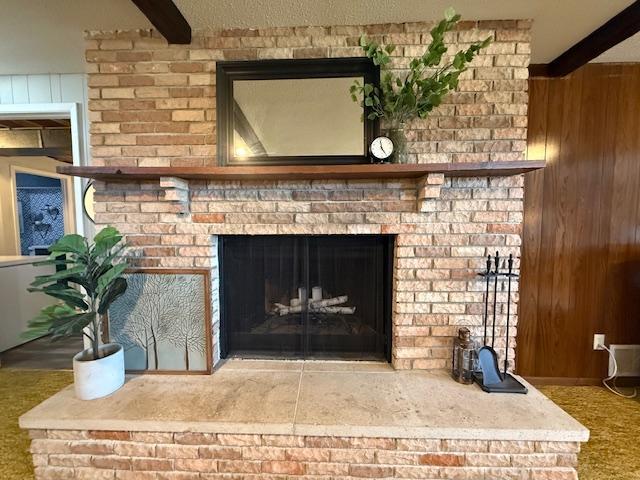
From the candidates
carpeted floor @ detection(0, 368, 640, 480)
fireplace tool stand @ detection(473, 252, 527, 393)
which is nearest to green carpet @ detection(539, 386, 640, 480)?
carpeted floor @ detection(0, 368, 640, 480)

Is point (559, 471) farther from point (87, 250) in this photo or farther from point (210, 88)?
point (210, 88)

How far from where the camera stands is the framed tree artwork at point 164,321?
1.66 meters

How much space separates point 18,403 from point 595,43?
4.12 meters

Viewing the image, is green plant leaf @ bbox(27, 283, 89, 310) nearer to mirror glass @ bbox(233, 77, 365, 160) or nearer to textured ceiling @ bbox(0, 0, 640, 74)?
mirror glass @ bbox(233, 77, 365, 160)

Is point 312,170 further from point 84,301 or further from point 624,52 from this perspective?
point 624,52

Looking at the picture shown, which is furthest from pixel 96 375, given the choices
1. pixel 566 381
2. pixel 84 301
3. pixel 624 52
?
pixel 624 52

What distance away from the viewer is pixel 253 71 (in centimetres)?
161

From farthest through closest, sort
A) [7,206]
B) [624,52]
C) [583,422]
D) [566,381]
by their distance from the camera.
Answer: [7,206]
[566,381]
[624,52]
[583,422]

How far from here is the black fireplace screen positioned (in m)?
1.81

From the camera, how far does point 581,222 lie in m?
2.03

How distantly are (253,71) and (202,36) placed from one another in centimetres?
34

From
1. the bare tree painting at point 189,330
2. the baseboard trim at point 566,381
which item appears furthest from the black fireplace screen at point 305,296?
the baseboard trim at point 566,381

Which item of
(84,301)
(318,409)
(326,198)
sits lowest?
(318,409)

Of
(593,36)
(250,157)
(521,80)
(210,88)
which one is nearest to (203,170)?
(250,157)
